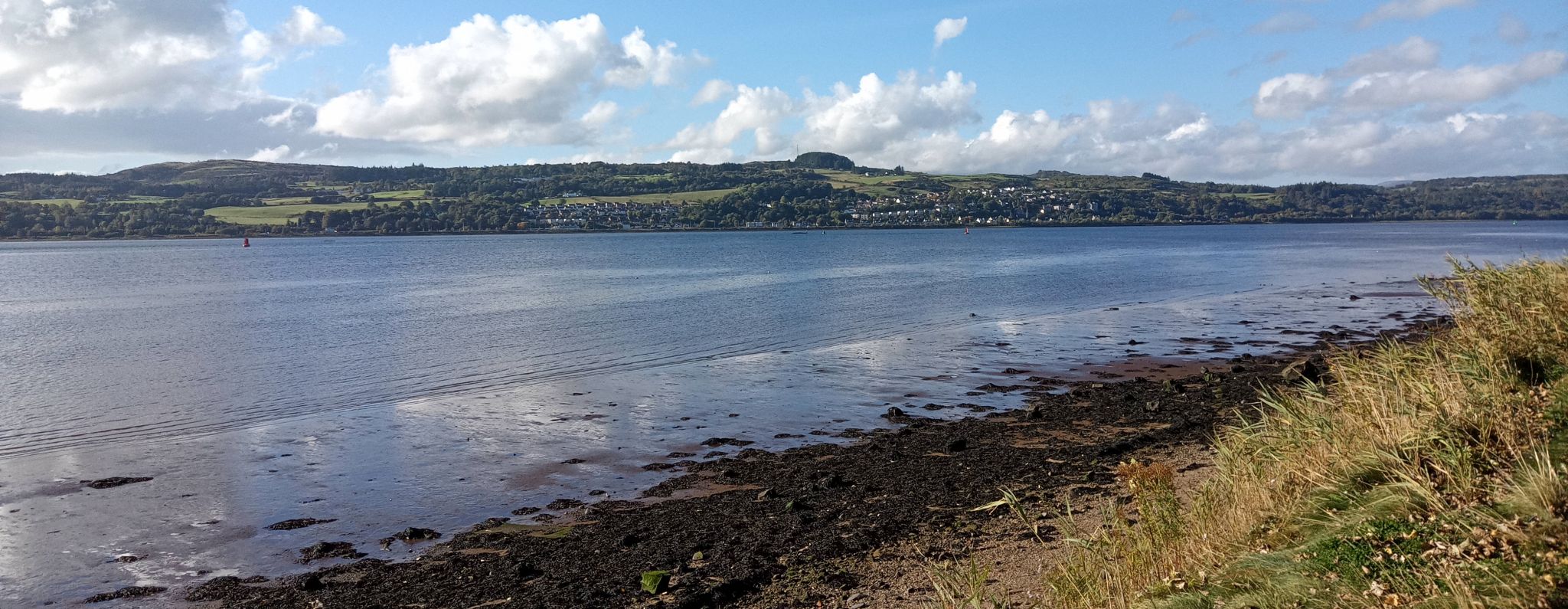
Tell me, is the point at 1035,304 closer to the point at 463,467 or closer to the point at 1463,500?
the point at 463,467

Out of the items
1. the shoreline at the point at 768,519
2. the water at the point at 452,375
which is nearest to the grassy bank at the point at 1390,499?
the shoreline at the point at 768,519

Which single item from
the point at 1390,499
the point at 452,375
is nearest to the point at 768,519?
the point at 1390,499

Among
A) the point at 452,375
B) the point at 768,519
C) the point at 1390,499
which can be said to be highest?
the point at 1390,499

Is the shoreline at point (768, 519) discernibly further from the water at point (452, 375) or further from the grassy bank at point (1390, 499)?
the grassy bank at point (1390, 499)

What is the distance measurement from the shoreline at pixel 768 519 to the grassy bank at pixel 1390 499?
3.34 meters

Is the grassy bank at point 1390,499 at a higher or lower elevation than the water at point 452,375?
higher

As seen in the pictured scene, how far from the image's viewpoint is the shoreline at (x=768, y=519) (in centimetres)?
1273

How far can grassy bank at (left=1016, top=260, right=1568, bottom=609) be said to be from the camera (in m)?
6.37

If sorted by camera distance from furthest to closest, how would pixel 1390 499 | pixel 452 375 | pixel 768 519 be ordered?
pixel 452 375
pixel 768 519
pixel 1390 499

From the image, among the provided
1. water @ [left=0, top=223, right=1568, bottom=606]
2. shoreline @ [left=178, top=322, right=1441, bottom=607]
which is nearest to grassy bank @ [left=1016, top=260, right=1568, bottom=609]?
shoreline @ [left=178, top=322, right=1441, bottom=607]

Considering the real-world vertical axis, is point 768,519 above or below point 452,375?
above

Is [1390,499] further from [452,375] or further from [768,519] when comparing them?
[452,375]

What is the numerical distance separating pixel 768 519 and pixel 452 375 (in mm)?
19088

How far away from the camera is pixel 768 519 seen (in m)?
15.3
